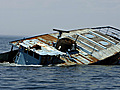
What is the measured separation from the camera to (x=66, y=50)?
5444 cm

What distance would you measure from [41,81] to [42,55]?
10668mm

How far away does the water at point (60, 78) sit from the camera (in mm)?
32625

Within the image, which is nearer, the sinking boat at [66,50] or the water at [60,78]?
the water at [60,78]

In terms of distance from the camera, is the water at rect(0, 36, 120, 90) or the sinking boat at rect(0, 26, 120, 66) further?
the sinking boat at rect(0, 26, 120, 66)

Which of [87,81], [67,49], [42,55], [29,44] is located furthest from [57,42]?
[87,81]

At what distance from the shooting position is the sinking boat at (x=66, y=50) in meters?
49.0

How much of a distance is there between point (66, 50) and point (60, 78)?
17088 millimetres

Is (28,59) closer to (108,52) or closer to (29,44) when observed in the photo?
(29,44)

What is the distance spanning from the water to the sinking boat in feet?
7.64

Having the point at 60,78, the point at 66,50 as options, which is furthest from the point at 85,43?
the point at 60,78

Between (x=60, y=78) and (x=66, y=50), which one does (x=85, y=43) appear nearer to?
(x=66, y=50)

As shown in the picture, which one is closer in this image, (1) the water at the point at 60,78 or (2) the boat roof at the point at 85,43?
(1) the water at the point at 60,78

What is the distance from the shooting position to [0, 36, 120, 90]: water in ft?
107

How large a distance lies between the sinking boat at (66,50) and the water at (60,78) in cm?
233
